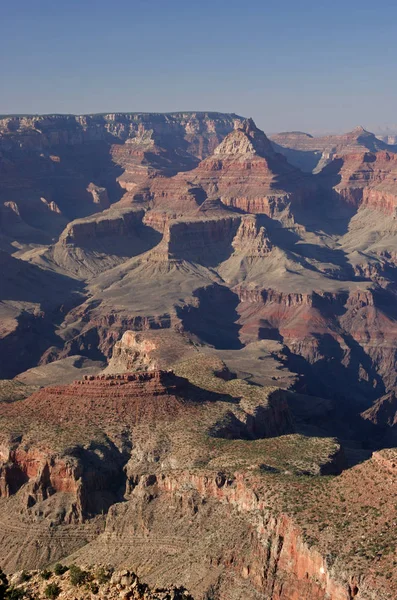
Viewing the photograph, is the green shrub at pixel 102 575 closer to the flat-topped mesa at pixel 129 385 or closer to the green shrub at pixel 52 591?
the green shrub at pixel 52 591

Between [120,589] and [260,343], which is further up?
[120,589]

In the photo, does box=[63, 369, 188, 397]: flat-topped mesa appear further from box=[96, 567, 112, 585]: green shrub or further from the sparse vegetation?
the sparse vegetation

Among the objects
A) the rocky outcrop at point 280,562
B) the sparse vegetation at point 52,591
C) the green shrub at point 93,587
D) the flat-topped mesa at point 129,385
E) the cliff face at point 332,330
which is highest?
the green shrub at point 93,587

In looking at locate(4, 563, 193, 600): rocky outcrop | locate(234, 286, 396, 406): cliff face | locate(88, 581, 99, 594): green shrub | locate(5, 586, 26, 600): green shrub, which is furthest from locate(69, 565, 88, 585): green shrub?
locate(234, 286, 396, 406): cliff face

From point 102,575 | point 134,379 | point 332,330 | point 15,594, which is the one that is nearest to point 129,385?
point 134,379

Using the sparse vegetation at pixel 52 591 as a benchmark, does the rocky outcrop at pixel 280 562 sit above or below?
below

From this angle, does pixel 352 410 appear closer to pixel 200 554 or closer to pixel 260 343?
pixel 260 343

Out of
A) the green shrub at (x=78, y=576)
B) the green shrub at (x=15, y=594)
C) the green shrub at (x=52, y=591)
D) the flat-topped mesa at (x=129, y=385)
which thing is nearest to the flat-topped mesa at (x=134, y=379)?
the flat-topped mesa at (x=129, y=385)

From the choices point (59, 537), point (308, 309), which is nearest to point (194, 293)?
point (308, 309)
